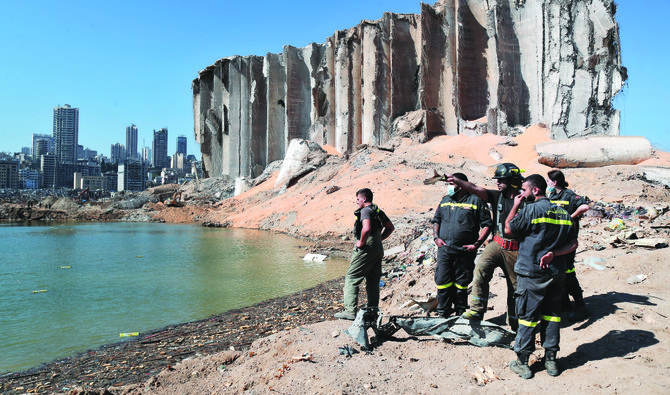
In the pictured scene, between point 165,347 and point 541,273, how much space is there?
4.12 metres

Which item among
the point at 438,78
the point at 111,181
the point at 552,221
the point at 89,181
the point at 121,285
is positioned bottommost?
the point at 121,285

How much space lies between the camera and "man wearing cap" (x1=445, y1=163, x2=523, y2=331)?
4215 mm

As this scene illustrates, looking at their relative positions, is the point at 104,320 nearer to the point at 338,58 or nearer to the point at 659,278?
the point at 659,278

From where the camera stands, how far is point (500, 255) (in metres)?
4.25

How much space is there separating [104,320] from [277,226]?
47.4 feet

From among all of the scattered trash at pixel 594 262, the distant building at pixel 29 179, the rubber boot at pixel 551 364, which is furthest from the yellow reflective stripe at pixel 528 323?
the distant building at pixel 29 179

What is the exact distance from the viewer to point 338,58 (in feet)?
114

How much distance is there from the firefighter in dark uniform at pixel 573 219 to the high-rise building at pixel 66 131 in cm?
19600

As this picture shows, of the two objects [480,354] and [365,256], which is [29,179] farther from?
[480,354]

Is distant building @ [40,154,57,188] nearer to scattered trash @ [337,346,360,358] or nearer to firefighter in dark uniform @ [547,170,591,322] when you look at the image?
scattered trash @ [337,346,360,358]

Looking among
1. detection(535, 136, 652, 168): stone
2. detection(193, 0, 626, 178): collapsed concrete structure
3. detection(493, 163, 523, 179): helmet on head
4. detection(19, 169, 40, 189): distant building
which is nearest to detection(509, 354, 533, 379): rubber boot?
detection(493, 163, 523, 179): helmet on head

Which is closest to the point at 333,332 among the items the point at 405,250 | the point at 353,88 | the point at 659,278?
the point at 659,278

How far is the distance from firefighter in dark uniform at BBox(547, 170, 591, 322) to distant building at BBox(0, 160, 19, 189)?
126 meters

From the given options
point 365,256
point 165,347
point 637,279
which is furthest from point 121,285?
point 637,279
